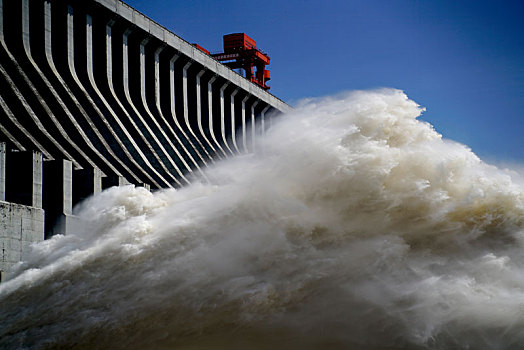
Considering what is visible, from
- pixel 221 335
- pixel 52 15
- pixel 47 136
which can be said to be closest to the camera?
pixel 221 335

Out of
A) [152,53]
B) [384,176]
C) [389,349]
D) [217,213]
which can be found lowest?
[389,349]

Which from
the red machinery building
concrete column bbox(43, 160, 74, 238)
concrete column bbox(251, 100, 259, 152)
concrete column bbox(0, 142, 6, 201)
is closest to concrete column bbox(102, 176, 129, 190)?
concrete column bbox(43, 160, 74, 238)

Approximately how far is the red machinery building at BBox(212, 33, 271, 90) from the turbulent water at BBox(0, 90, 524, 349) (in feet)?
120

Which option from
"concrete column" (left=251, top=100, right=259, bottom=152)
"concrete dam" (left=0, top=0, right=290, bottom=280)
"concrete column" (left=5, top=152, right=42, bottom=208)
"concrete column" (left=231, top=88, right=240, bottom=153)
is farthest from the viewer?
"concrete column" (left=251, top=100, right=259, bottom=152)

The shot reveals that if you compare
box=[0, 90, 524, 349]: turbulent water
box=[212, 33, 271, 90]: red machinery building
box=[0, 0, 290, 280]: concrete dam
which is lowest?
box=[0, 90, 524, 349]: turbulent water

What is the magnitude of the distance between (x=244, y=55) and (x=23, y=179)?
36.0 metres

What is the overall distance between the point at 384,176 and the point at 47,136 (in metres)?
12.9

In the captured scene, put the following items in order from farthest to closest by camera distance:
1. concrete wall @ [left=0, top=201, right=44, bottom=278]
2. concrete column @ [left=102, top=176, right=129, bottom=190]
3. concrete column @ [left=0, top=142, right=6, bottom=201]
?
1. concrete column @ [left=102, top=176, right=129, bottom=190]
2. concrete column @ [left=0, top=142, right=6, bottom=201]
3. concrete wall @ [left=0, top=201, right=44, bottom=278]

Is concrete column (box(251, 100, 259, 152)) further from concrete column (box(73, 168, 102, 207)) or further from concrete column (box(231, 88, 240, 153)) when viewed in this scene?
concrete column (box(73, 168, 102, 207))

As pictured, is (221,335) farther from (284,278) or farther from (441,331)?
(441,331)

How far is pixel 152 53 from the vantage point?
32.5 m

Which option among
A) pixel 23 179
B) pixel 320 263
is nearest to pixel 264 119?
pixel 23 179

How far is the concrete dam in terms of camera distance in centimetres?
1756

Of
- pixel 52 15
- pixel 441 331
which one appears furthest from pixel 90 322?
pixel 52 15
